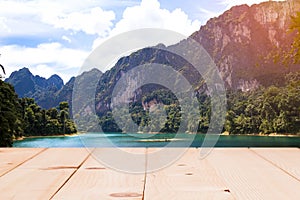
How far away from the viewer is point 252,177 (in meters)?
1.13

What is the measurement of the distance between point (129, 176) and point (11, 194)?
0.33 meters

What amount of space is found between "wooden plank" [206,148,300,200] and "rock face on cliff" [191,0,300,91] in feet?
141

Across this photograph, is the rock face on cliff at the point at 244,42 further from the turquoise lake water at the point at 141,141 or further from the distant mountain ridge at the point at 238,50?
the turquoise lake water at the point at 141,141

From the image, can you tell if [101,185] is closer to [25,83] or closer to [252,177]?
[252,177]

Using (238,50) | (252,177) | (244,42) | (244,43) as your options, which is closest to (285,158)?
(252,177)

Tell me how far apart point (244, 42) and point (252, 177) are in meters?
61.1

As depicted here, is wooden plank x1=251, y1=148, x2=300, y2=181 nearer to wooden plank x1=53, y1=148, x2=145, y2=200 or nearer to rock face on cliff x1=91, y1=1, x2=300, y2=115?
wooden plank x1=53, y1=148, x2=145, y2=200

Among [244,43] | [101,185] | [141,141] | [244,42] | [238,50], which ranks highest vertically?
[244,42]

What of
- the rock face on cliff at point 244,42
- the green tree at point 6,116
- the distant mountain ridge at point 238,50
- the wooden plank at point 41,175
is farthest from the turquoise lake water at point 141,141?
the rock face on cliff at point 244,42

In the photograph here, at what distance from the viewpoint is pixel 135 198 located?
34.8 inches

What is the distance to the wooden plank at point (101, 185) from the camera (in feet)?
3.01

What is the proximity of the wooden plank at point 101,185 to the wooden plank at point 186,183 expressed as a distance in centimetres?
4

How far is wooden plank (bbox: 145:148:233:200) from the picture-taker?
0.91 m

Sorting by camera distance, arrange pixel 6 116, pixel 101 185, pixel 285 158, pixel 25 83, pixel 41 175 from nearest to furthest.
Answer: pixel 101 185
pixel 41 175
pixel 285 158
pixel 6 116
pixel 25 83
